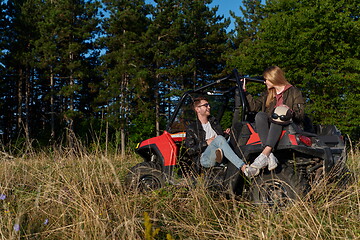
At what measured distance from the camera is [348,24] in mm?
17859

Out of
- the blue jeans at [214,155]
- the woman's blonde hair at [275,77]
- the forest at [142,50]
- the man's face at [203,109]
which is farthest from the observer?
the forest at [142,50]

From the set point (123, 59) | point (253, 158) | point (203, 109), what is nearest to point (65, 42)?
point (123, 59)

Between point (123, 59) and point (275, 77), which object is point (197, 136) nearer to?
point (275, 77)

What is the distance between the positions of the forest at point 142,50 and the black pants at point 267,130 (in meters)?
16.2

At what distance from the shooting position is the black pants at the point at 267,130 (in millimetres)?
3463

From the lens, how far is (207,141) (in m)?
4.36

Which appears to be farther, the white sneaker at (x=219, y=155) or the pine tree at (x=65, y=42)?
the pine tree at (x=65, y=42)

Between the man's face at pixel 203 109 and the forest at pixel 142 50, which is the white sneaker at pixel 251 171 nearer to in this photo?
the man's face at pixel 203 109

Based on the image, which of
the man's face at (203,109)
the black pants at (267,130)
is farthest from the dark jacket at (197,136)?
the black pants at (267,130)

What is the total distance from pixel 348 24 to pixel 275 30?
3.90 meters

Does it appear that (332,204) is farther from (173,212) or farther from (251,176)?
(173,212)

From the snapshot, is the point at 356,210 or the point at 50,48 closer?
the point at 356,210

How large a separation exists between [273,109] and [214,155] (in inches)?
34.6

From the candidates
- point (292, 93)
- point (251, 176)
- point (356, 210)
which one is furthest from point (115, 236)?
point (292, 93)
